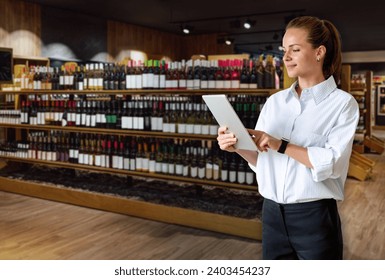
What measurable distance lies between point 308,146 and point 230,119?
0.29 m

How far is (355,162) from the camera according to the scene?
700 centimetres

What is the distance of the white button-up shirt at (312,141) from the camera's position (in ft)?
4.53

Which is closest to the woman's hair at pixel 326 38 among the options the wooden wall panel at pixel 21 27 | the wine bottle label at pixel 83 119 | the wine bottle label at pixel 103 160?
the wine bottle label at pixel 103 160

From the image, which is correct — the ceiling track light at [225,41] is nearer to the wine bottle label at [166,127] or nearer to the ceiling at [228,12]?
the ceiling at [228,12]

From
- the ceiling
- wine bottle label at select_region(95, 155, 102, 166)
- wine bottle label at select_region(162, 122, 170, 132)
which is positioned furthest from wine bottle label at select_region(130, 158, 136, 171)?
the ceiling

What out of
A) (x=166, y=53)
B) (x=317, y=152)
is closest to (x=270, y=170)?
(x=317, y=152)

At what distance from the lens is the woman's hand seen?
140 cm

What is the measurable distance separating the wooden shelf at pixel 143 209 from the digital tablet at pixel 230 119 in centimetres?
247

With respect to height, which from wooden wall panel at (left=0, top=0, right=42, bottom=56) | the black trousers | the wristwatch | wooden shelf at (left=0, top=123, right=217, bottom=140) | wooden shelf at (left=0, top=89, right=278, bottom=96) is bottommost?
the black trousers

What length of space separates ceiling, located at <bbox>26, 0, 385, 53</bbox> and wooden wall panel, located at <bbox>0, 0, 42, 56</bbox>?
352mm

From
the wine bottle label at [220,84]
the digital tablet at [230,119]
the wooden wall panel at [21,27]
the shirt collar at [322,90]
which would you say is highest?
the wooden wall panel at [21,27]

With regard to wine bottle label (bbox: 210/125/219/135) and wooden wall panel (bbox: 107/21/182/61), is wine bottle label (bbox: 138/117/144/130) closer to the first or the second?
wine bottle label (bbox: 210/125/219/135)

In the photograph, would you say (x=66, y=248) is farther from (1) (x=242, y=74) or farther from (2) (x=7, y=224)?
(1) (x=242, y=74)

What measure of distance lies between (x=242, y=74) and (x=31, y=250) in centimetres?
248
